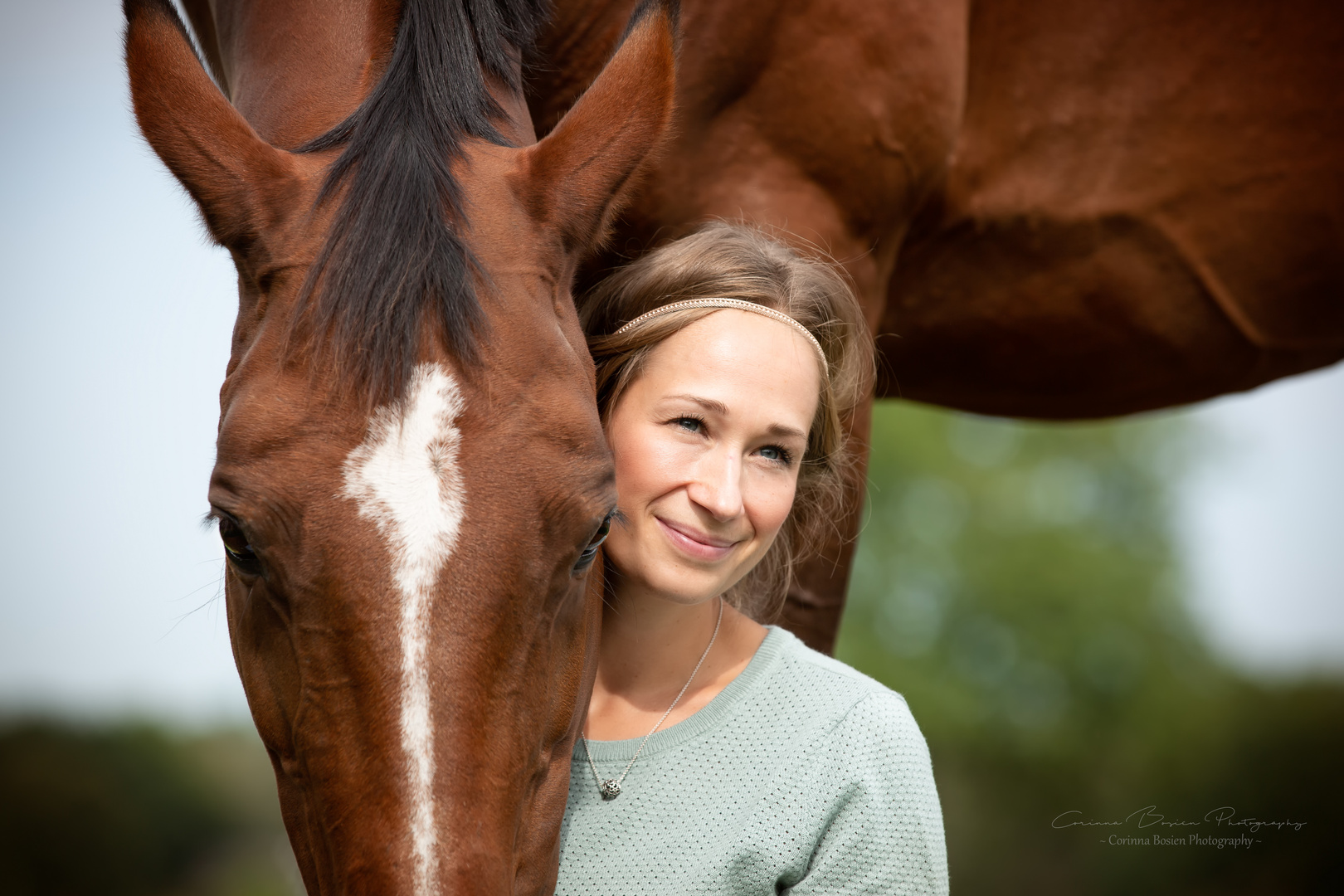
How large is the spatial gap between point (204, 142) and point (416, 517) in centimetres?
76

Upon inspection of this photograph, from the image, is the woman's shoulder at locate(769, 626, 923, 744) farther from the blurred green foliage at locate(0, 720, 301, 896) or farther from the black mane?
the blurred green foliage at locate(0, 720, 301, 896)

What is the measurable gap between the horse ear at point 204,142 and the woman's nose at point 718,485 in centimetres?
85

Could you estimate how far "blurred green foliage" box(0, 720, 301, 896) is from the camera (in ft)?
39.2

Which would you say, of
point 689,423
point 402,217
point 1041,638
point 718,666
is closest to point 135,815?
point 718,666

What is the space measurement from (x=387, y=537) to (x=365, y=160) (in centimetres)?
65

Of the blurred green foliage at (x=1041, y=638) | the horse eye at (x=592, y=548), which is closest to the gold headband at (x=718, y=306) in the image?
the horse eye at (x=592, y=548)

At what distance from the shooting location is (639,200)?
9.27ft

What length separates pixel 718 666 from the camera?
230cm

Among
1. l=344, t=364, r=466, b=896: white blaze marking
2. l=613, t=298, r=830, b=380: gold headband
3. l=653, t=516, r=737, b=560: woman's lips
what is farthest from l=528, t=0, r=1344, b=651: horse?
l=344, t=364, r=466, b=896: white blaze marking

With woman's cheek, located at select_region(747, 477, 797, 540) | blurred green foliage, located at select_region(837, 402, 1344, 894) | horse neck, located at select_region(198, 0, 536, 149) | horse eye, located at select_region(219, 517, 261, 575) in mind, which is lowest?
blurred green foliage, located at select_region(837, 402, 1344, 894)

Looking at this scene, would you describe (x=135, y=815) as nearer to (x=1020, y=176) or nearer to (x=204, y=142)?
(x=1020, y=176)

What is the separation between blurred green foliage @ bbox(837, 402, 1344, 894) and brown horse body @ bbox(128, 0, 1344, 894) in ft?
50.9

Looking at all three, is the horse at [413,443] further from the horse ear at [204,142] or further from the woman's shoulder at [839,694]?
the woman's shoulder at [839,694]

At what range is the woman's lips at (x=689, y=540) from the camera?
204 centimetres
